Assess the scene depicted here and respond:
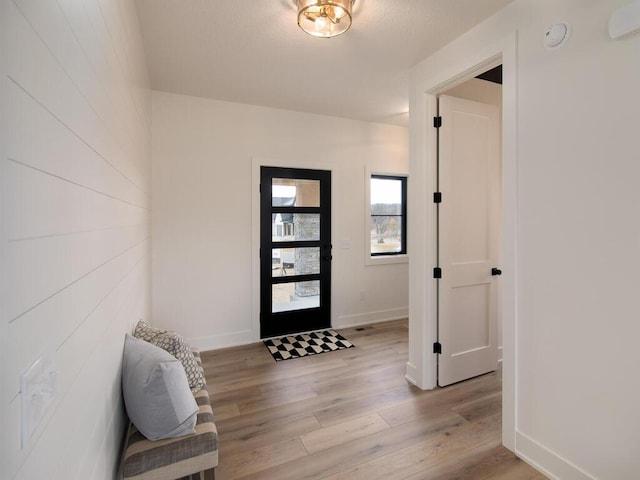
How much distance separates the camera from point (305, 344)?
11.5 feet

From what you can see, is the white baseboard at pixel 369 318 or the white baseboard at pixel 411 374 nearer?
the white baseboard at pixel 411 374

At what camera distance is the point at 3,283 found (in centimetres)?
49

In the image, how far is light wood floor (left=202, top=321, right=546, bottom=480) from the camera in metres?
1.76

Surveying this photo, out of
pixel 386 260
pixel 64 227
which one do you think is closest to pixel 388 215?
pixel 386 260

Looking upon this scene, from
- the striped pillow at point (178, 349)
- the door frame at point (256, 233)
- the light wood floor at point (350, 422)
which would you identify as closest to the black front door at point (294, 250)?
the door frame at point (256, 233)

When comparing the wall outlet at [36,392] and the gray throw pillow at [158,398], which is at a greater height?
the wall outlet at [36,392]

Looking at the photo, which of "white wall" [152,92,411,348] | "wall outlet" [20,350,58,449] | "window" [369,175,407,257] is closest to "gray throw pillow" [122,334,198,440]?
"wall outlet" [20,350,58,449]

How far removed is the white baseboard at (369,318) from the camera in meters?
4.07

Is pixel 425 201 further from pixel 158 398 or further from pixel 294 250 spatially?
pixel 158 398

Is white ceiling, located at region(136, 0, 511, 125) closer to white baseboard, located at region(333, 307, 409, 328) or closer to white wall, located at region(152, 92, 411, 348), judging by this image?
white wall, located at region(152, 92, 411, 348)

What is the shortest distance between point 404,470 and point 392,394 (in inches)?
30.7

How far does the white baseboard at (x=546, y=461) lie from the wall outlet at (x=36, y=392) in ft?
7.27

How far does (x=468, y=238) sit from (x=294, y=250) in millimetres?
1927

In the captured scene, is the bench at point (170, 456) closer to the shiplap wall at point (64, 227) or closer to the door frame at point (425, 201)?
the shiplap wall at point (64, 227)
